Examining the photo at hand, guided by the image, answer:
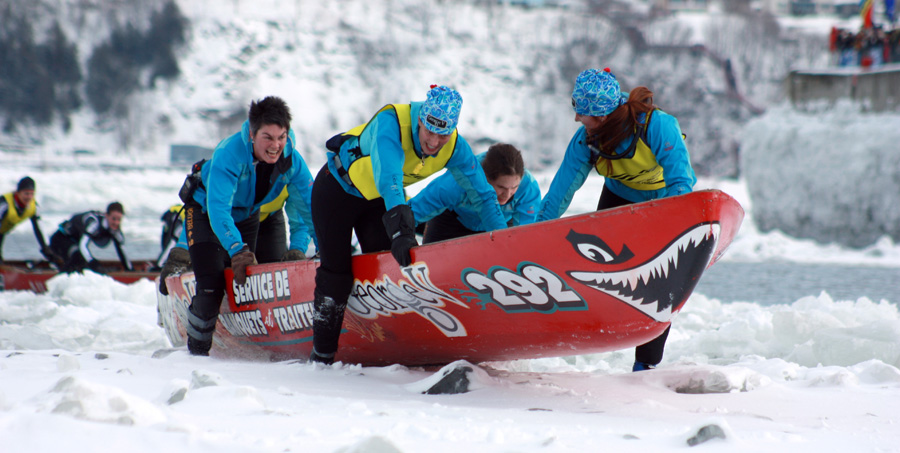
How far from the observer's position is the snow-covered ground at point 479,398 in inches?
79.5

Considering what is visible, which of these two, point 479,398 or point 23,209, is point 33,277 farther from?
point 479,398

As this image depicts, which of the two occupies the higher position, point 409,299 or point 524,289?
point 524,289

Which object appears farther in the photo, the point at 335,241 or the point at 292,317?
the point at 292,317

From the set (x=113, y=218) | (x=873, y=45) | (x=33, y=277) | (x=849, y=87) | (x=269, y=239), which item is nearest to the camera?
(x=269, y=239)

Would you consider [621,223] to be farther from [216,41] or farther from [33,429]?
[216,41]

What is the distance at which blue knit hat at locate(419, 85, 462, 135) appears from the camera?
322cm

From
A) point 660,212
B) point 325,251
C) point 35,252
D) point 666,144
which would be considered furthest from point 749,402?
point 35,252

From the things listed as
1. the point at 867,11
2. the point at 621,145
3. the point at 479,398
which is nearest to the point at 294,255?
the point at 479,398

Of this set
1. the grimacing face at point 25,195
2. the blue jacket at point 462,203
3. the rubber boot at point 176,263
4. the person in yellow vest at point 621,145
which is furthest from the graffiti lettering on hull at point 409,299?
the grimacing face at point 25,195

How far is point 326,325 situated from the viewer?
150 inches

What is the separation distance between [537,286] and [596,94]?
3.14ft

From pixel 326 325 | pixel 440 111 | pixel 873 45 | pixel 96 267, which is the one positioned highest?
pixel 873 45

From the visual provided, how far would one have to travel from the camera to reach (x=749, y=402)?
307 cm

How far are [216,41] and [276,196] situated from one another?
8064cm
